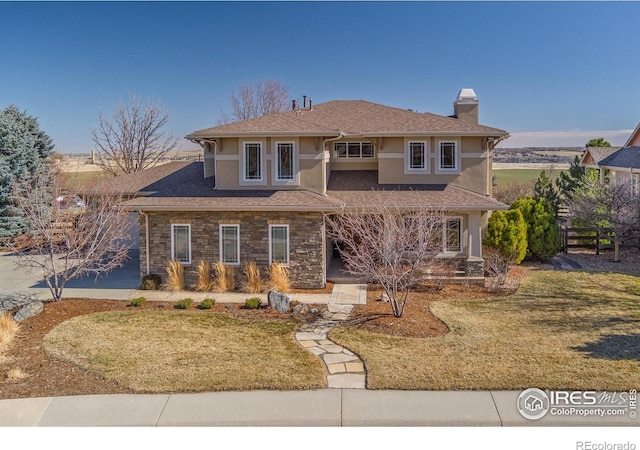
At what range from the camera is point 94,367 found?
910 cm

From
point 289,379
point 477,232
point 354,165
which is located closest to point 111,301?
point 289,379

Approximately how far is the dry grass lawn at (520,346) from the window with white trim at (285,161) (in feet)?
21.0

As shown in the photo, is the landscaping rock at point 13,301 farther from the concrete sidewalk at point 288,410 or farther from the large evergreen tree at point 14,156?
the large evergreen tree at point 14,156

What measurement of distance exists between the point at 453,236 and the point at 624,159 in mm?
17349

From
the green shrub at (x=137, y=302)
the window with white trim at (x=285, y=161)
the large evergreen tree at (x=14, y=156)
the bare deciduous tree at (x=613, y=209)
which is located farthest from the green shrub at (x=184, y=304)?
the bare deciduous tree at (x=613, y=209)

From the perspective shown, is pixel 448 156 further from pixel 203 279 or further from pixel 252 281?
pixel 203 279

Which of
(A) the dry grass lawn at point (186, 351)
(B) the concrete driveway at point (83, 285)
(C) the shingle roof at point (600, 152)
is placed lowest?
(A) the dry grass lawn at point (186, 351)

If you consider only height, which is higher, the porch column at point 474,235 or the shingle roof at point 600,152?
the shingle roof at point 600,152

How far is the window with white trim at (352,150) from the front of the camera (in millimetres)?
19266

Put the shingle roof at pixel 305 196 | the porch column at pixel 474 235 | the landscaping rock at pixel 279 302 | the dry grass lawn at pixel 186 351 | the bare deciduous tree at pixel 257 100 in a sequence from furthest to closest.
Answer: the bare deciduous tree at pixel 257 100, the porch column at pixel 474 235, the shingle roof at pixel 305 196, the landscaping rock at pixel 279 302, the dry grass lawn at pixel 186 351

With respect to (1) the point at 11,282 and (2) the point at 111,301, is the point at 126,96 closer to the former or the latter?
(1) the point at 11,282

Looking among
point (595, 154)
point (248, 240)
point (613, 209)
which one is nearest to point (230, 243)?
point (248, 240)

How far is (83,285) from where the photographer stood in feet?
53.2

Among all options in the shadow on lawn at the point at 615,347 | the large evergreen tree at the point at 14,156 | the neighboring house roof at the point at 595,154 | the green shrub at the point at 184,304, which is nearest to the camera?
the shadow on lawn at the point at 615,347
